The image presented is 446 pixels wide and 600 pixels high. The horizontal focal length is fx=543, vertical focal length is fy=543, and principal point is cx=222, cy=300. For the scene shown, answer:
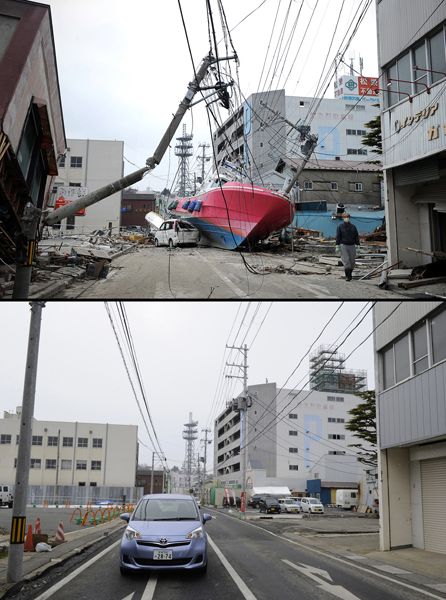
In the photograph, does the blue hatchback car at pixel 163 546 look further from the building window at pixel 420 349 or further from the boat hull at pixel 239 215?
the building window at pixel 420 349

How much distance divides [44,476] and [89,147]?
50.0m

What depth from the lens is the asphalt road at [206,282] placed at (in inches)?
316

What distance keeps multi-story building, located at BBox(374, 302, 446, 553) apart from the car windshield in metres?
5.85

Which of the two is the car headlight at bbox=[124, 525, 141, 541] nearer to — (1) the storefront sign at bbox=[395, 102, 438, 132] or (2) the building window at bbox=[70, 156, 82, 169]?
(2) the building window at bbox=[70, 156, 82, 169]

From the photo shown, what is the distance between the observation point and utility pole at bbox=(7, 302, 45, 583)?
315 inches

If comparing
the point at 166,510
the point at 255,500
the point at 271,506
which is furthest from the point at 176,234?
the point at 255,500

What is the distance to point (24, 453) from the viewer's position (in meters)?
8.57

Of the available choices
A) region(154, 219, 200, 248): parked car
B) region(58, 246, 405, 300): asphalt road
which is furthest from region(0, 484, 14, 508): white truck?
region(58, 246, 405, 300): asphalt road

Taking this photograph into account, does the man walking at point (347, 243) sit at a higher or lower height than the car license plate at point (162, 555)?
higher

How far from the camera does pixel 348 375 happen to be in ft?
252

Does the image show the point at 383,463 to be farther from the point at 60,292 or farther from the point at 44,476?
the point at 44,476

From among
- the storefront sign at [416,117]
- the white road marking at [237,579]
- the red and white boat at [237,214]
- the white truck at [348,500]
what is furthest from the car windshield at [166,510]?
the white truck at [348,500]

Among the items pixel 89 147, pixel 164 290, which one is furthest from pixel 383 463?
pixel 89 147

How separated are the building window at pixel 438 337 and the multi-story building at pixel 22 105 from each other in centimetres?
908
